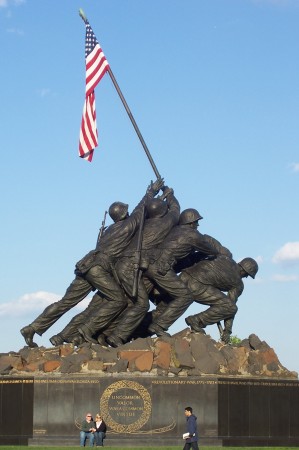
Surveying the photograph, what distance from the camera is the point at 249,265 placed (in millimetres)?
28734

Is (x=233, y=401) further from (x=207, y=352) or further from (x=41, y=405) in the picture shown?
(x=41, y=405)

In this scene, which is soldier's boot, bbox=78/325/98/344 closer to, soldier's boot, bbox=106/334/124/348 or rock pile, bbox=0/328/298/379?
soldier's boot, bbox=106/334/124/348

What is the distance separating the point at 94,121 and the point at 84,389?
6.89 metres

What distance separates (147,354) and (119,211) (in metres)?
3.84

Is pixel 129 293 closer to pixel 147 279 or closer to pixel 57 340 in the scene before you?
pixel 147 279

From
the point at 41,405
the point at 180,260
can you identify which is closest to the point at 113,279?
the point at 180,260

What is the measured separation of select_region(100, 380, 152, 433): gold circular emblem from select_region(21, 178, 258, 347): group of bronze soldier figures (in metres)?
1.70

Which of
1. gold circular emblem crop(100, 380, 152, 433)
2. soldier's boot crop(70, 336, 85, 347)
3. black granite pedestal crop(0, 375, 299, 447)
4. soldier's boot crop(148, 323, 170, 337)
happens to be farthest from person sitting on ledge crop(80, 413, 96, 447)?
soldier's boot crop(148, 323, 170, 337)

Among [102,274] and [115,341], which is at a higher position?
[102,274]

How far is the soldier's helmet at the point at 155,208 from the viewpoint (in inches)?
1100

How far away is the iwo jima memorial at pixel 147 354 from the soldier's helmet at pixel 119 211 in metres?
0.02

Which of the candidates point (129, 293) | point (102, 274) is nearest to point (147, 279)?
point (129, 293)

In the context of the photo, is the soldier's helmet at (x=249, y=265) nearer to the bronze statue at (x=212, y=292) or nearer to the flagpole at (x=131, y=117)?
the bronze statue at (x=212, y=292)

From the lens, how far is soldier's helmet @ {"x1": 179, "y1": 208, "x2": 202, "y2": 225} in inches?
1112
